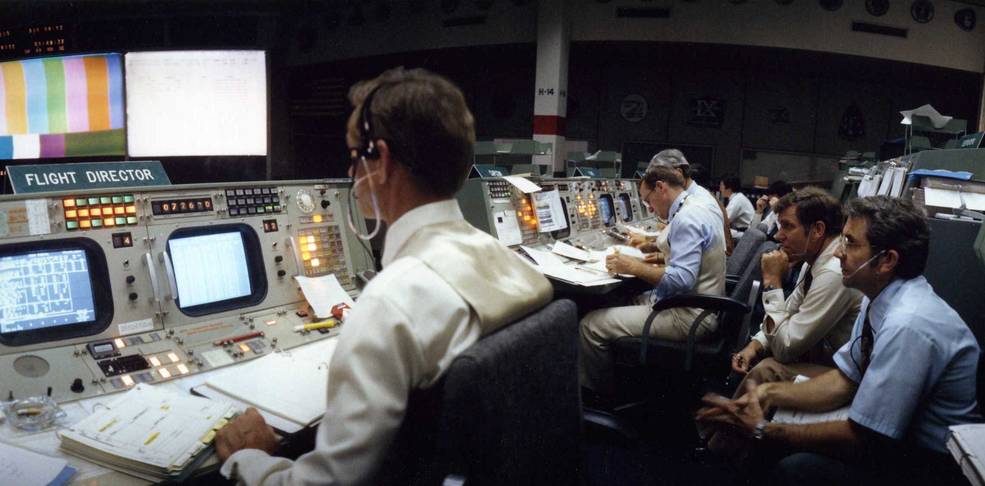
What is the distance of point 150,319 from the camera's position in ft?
4.49

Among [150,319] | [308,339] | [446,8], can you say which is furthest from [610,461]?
[446,8]

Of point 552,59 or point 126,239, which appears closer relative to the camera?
point 126,239

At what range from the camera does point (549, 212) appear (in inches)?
126

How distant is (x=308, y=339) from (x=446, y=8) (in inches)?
285

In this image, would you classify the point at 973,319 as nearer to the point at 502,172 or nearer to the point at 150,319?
the point at 502,172

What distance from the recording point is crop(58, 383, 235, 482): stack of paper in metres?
0.93

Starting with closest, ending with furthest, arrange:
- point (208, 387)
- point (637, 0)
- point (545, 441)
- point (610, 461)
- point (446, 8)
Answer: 1. point (545, 441)
2. point (208, 387)
3. point (610, 461)
4. point (637, 0)
5. point (446, 8)

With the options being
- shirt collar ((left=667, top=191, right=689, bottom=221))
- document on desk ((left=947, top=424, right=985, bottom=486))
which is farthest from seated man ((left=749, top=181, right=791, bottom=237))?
document on desk ((left=947, top=424, right=985, bottom=486))

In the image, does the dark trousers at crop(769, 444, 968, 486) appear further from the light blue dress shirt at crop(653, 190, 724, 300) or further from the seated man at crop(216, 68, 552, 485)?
the light blue dress shirt at crop(653, 190, 724, 300)

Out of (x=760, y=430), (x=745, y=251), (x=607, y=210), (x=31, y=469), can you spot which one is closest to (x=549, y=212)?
(x=607, y=210)

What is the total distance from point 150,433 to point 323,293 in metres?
0.69

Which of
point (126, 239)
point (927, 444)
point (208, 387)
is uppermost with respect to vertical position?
point (126, 239)

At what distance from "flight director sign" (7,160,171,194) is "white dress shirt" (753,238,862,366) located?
1.97 metres

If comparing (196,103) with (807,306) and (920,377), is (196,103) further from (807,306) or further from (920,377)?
(920,377)
